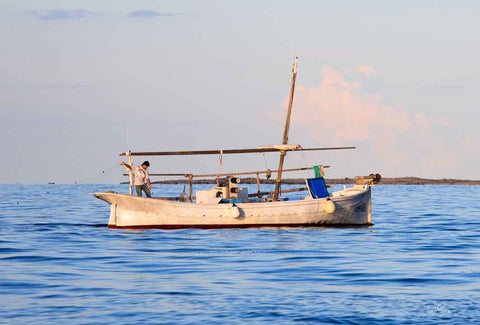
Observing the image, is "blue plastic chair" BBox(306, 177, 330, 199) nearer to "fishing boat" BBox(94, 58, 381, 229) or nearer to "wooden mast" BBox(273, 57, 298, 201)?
"fishing boat" BBox(94, 58, 381, 229)

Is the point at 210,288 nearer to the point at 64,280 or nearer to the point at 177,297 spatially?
the point at 177,297

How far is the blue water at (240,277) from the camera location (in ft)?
59.4

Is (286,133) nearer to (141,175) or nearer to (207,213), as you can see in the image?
(207,213)

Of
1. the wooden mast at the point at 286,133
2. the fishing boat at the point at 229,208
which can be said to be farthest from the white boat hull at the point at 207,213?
the wooden mast at the point at 286,133

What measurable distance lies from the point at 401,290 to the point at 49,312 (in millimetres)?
8512

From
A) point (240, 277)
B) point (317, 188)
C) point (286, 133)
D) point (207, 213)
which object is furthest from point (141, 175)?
point (240, 277)

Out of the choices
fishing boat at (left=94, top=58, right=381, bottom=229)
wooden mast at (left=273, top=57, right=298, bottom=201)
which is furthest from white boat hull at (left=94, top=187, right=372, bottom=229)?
wooden mast at (left=273, top=57, right=298, bottom=201)

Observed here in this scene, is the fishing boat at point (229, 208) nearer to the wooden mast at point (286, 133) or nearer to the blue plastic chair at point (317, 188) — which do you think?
the blue plastic chair at point (317, 188)

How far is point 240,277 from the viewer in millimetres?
23812

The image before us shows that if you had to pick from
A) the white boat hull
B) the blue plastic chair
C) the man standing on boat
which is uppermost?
the man standing on boat

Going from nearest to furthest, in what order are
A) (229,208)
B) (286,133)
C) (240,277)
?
(240,277)
(229,208)
(286,133)

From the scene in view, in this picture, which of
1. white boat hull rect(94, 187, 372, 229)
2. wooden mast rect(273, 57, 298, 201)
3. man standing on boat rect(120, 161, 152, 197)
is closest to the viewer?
man standing on boat rect(120, 161, 152, 197)

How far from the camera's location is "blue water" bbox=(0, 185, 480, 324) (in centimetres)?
1811

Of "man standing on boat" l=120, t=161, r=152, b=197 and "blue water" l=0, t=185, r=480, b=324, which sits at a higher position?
"man standing on boat" l=120, t=161, r=152, b=197
